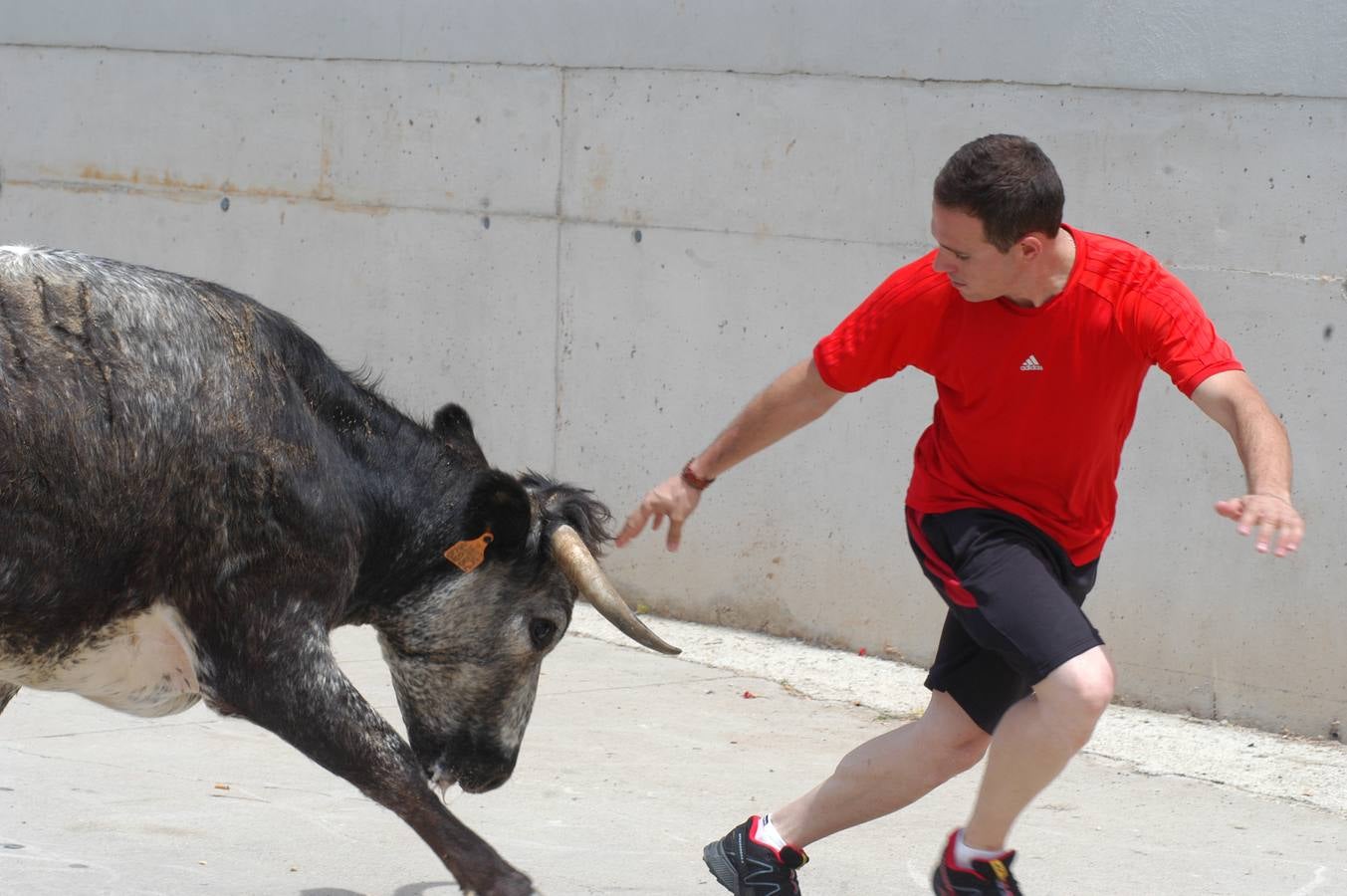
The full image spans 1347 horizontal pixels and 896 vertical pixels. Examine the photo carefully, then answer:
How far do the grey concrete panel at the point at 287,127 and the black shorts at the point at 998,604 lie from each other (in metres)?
4.17

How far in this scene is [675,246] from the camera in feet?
25.6

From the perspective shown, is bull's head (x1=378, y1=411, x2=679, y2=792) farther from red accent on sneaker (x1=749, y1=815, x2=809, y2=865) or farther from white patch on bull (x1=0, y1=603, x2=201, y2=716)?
red accent on sneaker (x1=749, y1=815, x2=809, y2=865)

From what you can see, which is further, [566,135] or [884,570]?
[566,135]

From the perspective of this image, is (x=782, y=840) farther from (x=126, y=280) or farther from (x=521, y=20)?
(x=521, y=20)

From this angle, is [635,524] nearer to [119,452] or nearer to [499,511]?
[499,511]

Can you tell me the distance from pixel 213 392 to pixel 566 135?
399 cm

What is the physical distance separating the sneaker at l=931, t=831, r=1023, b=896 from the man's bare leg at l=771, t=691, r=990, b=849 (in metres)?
0.21

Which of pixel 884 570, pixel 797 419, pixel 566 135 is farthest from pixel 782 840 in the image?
pixel 566 135

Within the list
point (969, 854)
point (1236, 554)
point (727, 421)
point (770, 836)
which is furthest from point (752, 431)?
point (727, 421)

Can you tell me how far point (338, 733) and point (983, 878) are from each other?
1.43 meters

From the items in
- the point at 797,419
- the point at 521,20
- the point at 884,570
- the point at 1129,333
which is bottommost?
the point at 884,570

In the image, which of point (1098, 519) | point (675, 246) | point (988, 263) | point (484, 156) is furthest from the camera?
point (484, 156)

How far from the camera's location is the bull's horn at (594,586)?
4.49 metres

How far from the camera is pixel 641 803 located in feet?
18.7
